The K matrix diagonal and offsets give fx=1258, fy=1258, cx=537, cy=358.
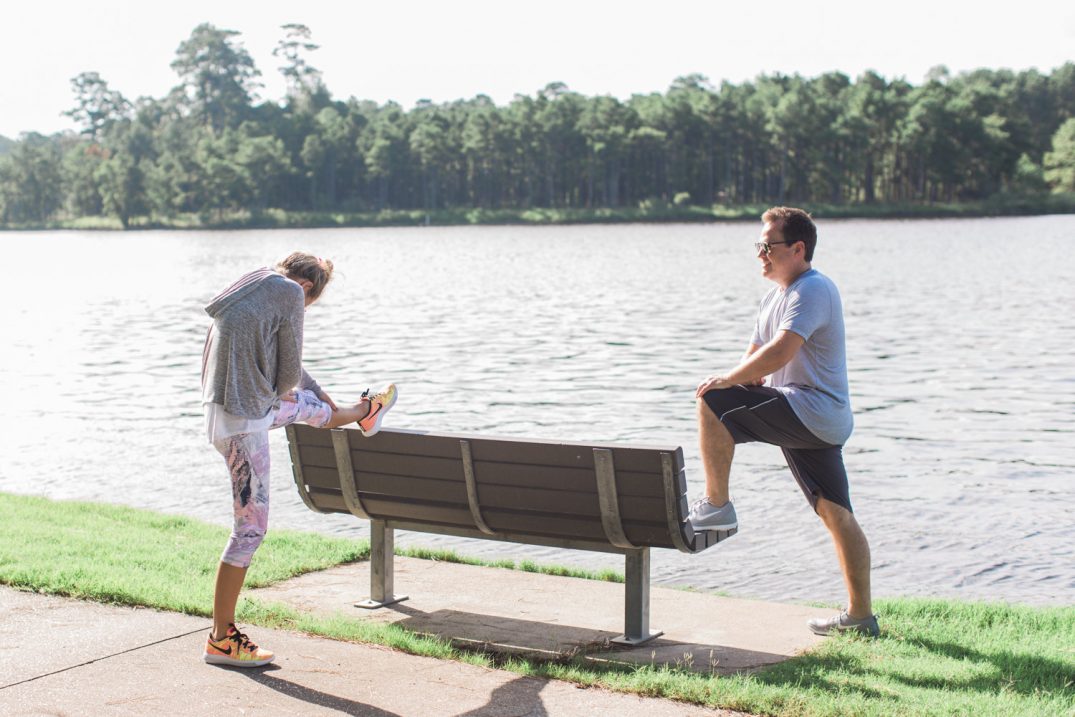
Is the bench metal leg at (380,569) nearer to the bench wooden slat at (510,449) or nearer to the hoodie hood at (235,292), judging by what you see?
the bench wooden slat at (510,449)

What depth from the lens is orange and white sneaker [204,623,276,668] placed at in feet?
17.7

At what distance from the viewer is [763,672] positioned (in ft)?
18.1

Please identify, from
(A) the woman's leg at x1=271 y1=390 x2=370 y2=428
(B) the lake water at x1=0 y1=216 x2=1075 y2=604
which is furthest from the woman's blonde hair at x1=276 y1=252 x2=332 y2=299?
(B) the lake water at x1=0 y1=216 x2=1075 y2=604

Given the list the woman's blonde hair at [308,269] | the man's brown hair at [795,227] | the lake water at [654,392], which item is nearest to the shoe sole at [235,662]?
the woman's blonde hair at [308,269]

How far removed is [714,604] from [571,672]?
72.6 inches

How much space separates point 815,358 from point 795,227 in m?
0.66

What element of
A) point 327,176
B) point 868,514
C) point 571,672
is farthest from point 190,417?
point 327,176

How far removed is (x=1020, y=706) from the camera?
5.05 metres

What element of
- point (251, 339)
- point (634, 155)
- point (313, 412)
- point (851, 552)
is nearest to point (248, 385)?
point (251, 339)

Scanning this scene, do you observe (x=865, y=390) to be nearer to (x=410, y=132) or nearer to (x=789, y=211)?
(x=789, y=211)

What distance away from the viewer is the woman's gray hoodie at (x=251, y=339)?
17.4 feet

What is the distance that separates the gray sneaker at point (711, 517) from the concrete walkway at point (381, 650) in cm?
58

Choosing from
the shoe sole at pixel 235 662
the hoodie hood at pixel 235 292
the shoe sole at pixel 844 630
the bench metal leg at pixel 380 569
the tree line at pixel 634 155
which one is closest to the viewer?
the hoodie hood at pixel 235 292

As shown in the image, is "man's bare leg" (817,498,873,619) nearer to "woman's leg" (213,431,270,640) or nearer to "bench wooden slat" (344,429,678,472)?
"bench wooden slat" (344,429,678,472)
